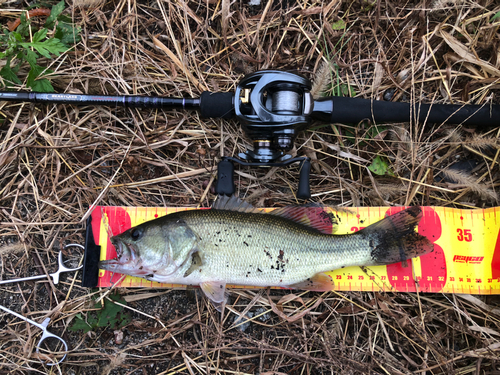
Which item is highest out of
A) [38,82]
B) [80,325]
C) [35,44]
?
[35,44]

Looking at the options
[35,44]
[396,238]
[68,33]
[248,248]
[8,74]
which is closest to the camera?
[248,248]

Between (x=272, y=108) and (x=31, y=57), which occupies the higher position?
(x=31, y=57)

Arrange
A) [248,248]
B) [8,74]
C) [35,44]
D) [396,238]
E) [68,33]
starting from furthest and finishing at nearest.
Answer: [68,33] < [8,74] < [35,44] < [396,238] < [248,248]

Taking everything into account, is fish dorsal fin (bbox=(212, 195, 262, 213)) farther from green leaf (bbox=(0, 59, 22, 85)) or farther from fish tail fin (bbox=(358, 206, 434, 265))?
green leaf (bbox=(0, 59, 22, 85))

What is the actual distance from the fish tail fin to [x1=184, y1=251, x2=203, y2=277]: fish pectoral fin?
1.46m

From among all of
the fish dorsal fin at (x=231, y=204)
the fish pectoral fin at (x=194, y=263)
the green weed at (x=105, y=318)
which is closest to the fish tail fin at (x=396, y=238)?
the fish dorsal fin at (x=231, y=204)

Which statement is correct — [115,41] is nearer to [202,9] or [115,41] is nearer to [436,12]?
[202,9]

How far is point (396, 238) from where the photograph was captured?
270 cm

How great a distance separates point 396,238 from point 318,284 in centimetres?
83

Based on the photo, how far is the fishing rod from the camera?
2518 mm

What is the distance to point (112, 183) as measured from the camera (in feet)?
10.0

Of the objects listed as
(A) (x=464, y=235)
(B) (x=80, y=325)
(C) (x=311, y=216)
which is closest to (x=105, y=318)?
(B) (x=80, y=325)

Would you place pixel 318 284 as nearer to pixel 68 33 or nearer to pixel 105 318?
pixel 105 318

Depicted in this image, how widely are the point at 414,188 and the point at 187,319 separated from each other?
263 cm
